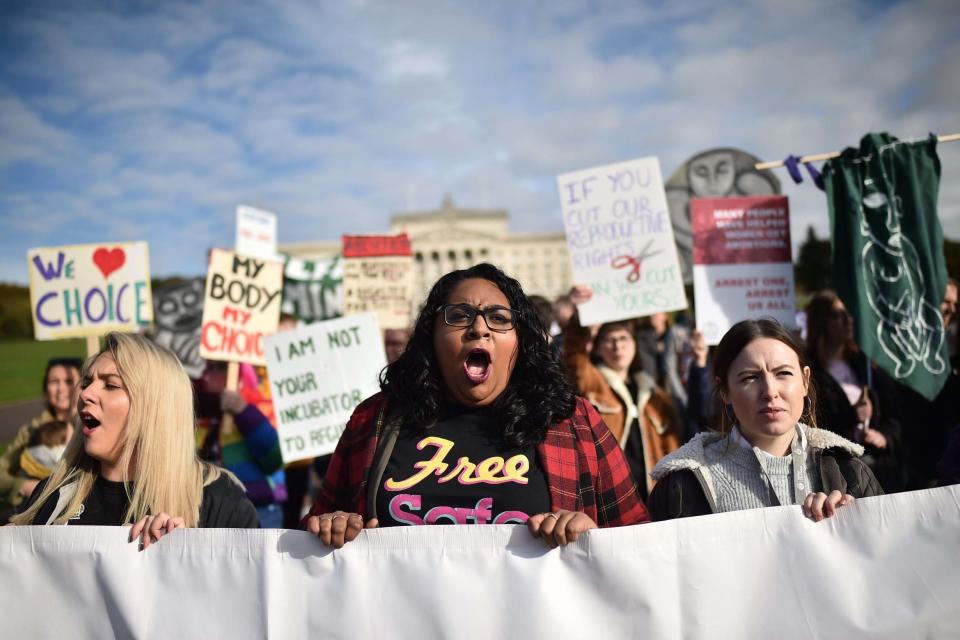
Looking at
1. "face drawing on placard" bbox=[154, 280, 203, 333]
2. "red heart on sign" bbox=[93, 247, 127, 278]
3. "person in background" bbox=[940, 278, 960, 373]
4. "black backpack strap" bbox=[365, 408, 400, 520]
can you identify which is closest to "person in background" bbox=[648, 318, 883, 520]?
"black backpack strap" bbox=[365, 408, 400, 520]

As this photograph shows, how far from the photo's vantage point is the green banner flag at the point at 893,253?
3.61 meters

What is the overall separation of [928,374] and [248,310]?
155 inches

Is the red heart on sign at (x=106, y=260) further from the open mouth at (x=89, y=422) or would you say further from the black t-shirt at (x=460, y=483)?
the black t-shirt at (x=460, y=483)

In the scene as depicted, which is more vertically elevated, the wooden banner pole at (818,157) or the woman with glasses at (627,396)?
the wooden banner pole at (818,157)

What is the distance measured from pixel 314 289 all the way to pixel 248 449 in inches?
152

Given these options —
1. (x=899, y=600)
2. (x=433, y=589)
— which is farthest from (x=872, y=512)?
(x=433, y=589)

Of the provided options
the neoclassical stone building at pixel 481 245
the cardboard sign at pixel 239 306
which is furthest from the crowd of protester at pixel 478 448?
the neoclassical stone building at pixel 481 245

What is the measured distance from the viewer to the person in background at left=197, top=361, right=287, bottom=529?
3867mm

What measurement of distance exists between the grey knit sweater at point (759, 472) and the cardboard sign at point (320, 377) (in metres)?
2.39

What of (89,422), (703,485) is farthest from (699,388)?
(89,422)

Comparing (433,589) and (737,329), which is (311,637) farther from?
(737,329)

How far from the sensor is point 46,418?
4090 mm

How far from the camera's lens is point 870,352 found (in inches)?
142

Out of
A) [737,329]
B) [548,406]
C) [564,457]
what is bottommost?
[564,457]
